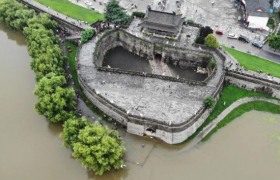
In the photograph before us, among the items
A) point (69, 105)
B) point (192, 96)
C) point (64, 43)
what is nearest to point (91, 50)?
point (64, 43)

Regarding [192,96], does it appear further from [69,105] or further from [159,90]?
[69,105]

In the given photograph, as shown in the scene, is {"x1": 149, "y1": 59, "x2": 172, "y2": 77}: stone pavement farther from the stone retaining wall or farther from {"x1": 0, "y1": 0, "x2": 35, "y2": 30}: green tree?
{"x1": 0, "y1": 0, "x2": 35, "y2": 30}: green tree

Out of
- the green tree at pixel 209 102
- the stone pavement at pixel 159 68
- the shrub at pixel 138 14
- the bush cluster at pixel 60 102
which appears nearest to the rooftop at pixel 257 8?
the shrub at pixel 138 14

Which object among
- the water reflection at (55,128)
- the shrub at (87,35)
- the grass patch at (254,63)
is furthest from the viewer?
the shrub at (87,35)

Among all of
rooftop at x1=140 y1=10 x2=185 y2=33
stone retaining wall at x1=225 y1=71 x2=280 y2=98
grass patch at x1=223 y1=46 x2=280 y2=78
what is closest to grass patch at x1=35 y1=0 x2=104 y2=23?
rooftop at x1=140 y1=10 x2=185 y2=33

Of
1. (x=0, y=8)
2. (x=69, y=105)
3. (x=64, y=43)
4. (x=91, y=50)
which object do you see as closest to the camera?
(x=69, y=105)

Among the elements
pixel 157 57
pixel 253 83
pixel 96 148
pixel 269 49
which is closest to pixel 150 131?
pixel 96 148

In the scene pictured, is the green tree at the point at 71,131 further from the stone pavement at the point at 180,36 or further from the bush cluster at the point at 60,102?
the stone pavement at the point at 180,36
